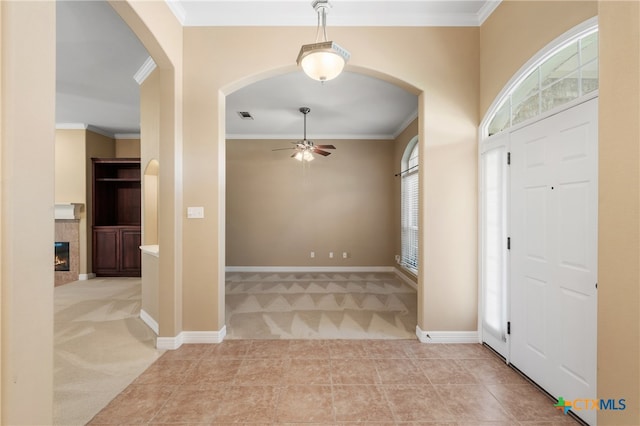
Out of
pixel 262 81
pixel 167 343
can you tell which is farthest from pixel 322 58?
pixel 167 343

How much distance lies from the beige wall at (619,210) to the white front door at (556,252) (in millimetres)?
814

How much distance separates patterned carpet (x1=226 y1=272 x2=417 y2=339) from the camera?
3.52 metres

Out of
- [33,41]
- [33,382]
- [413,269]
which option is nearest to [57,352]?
[33,382]

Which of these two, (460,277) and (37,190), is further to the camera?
(460,277)

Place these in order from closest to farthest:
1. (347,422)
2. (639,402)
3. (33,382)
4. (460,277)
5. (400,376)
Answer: (639,402), (33,382), (347,422), (400,376), (460,277)

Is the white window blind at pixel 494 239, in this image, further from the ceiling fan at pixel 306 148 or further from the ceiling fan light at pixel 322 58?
the ceiling fan at pixel 306 148

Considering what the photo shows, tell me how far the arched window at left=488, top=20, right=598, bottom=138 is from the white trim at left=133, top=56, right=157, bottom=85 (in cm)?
398

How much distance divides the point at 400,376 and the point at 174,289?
2349 mm

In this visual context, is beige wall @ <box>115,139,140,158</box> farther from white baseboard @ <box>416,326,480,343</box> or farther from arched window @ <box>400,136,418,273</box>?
white baseboard @ <box>416,326,480,343</box>

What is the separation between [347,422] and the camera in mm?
1999

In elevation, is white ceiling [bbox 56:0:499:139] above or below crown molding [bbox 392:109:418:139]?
above

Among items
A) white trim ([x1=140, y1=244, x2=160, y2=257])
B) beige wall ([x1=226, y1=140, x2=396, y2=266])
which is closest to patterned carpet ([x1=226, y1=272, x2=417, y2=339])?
beige wall ([x1=226, y1=140, x2=396, y2=266])

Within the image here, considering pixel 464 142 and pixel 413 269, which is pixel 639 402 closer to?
pixel 464 142

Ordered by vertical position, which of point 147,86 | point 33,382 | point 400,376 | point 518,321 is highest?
point 147,86
